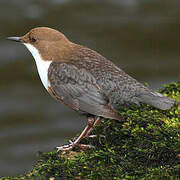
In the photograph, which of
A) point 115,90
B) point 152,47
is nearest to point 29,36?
point 115,90

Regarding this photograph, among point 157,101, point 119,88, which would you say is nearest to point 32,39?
point 119,88

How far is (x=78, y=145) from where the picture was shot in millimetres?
3404

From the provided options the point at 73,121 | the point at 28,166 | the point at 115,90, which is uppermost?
the point at 115,90

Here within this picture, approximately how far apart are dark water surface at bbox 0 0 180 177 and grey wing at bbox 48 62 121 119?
3111 millimetres

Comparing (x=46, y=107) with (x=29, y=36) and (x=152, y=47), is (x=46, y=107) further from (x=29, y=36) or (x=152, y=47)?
(x=29, y=36)

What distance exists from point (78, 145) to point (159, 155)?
2.62 ft

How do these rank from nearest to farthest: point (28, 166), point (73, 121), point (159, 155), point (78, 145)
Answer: point (159, 155), point (78, 145), point (28, 166), point (73, 121)

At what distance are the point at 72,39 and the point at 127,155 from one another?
482 centimetres

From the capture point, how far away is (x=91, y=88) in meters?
3.46

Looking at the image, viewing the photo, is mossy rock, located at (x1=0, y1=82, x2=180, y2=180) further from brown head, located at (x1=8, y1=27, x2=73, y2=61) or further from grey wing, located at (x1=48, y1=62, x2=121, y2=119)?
brown head, located at (x1=8, y1=27, x2=73, y2=61)

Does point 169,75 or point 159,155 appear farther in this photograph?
point 169,75

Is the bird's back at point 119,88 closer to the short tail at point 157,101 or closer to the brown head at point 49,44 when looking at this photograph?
the short tail at point 157,101

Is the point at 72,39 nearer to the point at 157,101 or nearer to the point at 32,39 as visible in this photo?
the point at 32,39

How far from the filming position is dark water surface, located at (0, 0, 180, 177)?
675 centimetres
